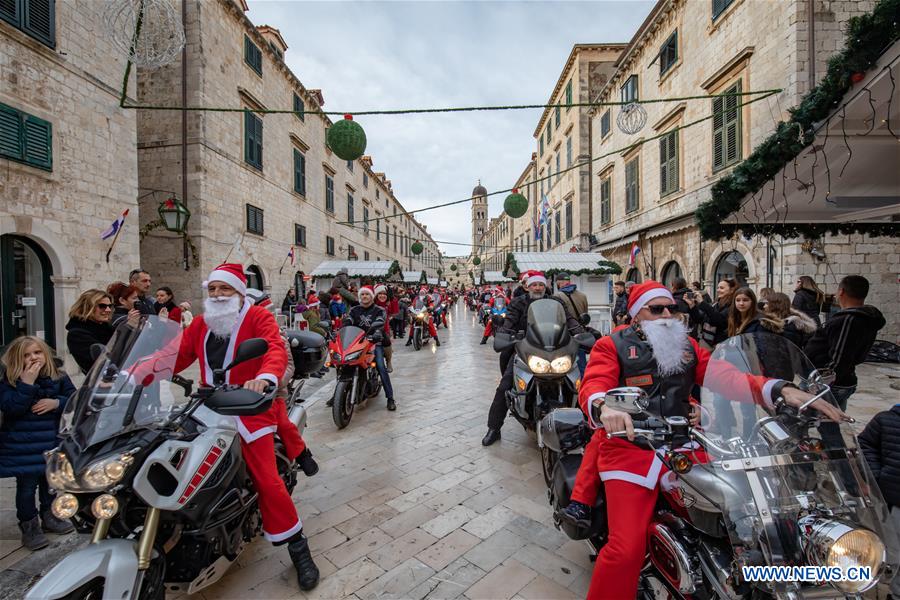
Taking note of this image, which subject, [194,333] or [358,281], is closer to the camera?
[194,333]

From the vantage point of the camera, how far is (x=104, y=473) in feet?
5.51

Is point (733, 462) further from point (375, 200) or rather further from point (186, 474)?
point (375, 200)

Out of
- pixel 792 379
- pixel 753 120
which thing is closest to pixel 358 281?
pixel 753 120

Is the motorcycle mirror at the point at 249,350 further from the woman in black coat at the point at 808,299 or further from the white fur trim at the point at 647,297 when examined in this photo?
the woman in black coat at the point at 808,299

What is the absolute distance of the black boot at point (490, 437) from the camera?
4699 millimetres

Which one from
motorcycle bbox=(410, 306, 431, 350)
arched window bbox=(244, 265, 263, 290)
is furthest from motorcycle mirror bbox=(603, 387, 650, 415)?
arched window bbox=(244, 265, 263, 290)

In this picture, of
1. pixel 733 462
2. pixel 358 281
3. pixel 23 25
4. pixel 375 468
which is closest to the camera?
pixel 733 462

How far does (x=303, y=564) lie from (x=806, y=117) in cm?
610

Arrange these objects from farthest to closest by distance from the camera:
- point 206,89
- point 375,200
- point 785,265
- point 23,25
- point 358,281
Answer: point 375,200 → point 358,281 → point 206,89 → point 785,265 → point 23,25

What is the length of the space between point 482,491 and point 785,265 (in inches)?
364

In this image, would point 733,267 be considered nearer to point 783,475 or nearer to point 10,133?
point 783,475

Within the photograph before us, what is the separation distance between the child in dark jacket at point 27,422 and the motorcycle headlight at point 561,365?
394 centimetres


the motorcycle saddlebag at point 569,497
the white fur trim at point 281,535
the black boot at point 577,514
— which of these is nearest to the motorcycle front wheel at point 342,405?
the white fur trim at point 281,535

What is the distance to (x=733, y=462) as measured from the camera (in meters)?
1.49
